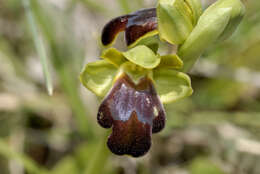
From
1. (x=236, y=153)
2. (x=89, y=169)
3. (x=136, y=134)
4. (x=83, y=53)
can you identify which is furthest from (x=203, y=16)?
(x=83, y=53)

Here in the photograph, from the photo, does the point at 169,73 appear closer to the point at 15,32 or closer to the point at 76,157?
the point at 76,157

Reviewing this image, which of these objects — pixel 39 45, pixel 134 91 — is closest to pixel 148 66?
pixel 134 91

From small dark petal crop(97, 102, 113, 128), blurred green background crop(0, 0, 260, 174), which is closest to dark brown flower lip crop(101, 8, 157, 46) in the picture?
small dark petal crop(97, 102, 113, 128)

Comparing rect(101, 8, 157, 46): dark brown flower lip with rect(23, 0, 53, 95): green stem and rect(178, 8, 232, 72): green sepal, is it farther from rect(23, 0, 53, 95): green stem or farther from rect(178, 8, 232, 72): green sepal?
rect(23, 0, 53, 95): green stem

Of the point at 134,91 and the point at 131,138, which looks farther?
the point at 134,91

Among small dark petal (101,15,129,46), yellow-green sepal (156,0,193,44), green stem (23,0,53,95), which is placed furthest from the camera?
green stem (23,0,53,95)

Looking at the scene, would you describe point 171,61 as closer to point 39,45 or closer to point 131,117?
point 131,117

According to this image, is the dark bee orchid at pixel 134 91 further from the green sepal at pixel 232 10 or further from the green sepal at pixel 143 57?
the green sepal at pixel 232 10
